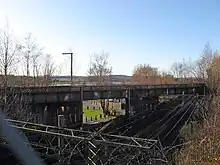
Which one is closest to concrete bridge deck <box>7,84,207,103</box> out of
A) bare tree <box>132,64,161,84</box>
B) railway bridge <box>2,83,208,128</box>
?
railway bridge <box>2,83,208,128</box>

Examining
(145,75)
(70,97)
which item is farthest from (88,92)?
(145,75)

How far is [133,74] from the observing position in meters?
92.9

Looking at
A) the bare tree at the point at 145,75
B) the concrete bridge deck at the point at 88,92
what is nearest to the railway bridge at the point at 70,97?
the concrete bridge deck at the point at 88,92

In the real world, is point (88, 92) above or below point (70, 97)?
above

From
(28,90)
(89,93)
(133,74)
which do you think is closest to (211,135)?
(28,90)

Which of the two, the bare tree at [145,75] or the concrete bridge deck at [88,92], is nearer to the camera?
the concrete bridge deck at [88,92]

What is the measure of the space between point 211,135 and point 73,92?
17594mm

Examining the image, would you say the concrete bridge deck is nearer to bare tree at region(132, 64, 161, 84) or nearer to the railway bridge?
the railway bridge

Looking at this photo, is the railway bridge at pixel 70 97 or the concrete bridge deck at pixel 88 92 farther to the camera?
the concrete bridge deck at pixel 88 92

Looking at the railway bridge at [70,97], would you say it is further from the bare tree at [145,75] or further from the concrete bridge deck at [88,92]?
the bare tree at [145,75]

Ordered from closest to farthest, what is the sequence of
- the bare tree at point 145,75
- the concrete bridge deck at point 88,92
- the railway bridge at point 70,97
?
the railway bridge at point 70,97 < the concrete bridge deck at point 88,92 < the bare tree at point 145,75

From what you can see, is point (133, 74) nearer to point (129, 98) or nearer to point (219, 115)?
point (129, 98)

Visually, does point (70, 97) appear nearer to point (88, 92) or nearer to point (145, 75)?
point (88, 92)

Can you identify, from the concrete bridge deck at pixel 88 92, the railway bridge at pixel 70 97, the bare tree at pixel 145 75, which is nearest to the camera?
the railway bridge at pixel 70 97
